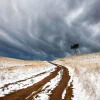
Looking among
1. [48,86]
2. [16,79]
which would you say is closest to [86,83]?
[48,86]

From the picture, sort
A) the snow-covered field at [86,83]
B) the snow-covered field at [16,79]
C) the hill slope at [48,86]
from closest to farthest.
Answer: the hill slope at [48,86] → the snow-covered field at [86,83] → the snow-covered field at [16,79]

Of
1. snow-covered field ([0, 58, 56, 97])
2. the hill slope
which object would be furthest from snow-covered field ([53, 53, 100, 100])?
snow-covered field ([0, 58, 56, 97])

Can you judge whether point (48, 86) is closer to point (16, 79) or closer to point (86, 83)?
point (86, 83)

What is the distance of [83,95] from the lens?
55.6ft

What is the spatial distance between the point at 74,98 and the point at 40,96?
8.65ft

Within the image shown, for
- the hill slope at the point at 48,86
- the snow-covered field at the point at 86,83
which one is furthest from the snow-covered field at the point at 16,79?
the snow-covered field at the point at 86,83

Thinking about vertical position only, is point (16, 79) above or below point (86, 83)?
above

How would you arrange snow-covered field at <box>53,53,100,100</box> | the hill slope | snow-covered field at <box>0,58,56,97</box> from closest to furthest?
the hill slope → snow-covered field at <box>53,53,100,100</box> → snow-covered field at <box>0,58,56,97</box>

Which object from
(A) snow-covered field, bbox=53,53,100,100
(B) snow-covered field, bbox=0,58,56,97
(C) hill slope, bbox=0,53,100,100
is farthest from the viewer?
(B) snow-covered field, bbox=0,58,56,97

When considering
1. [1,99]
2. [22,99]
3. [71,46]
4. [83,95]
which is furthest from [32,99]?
[71,46]

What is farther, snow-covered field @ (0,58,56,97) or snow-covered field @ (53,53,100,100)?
snow-covered field @ (0,58,56,97)

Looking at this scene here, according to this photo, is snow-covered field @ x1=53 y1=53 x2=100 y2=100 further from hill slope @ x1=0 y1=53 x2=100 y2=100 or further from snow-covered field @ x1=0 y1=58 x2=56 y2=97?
snow-covered field @ x1=0 y1=58 x2=56 y2=97

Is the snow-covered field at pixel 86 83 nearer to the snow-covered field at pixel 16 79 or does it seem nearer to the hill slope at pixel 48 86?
the hill slope at pixel 48 86

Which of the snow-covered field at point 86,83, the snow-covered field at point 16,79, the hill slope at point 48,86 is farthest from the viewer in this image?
the snow-covered field at point 16,79
